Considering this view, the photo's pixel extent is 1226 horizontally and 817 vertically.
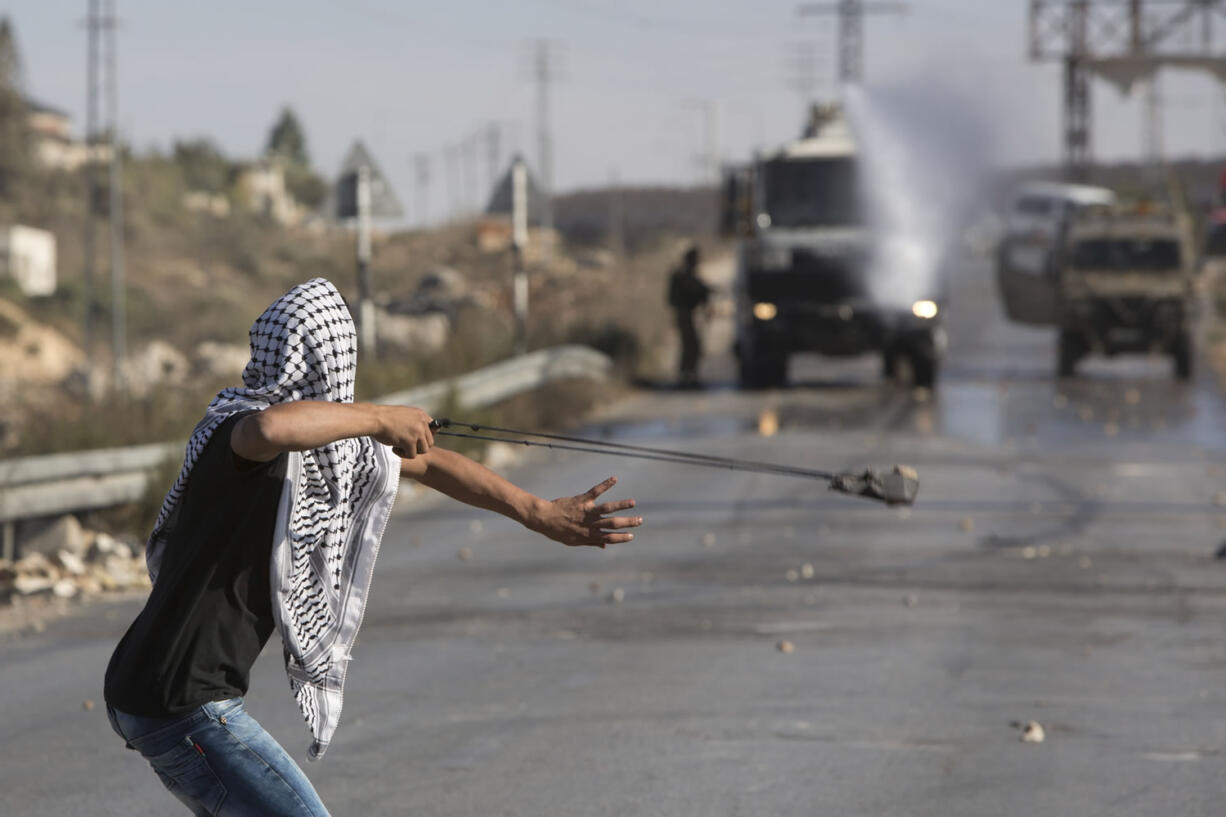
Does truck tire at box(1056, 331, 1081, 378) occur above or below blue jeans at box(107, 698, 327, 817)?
below

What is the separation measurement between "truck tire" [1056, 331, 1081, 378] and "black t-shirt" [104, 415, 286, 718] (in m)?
26.4

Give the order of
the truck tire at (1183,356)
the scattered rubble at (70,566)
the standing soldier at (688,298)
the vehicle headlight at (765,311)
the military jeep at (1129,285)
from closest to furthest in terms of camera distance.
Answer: the scattered rubble at (70,566) → the vehicle headlight at (765,311) → the standing soldier at (688,298) → the military jeep at (1129,285) → the truck tire at (1183,356)

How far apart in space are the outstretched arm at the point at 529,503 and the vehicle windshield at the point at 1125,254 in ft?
80.9

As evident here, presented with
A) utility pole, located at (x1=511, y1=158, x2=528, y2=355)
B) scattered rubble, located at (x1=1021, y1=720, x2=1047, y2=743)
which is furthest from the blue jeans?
utility pole, located at (x1=511, y1=158, x2=528, y2=355)

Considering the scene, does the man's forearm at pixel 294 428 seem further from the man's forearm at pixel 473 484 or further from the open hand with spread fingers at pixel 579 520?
the open hand with spread fingers at pixel 579 520

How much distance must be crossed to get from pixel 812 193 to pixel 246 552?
21635mm

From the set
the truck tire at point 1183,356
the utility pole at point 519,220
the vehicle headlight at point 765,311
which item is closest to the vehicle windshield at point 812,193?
the vehicle headlight at point 765,311

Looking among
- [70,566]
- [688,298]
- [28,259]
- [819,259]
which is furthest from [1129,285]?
[28,259]

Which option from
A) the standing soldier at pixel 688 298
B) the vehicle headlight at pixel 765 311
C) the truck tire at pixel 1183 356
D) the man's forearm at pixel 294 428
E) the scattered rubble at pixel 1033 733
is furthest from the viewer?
the truck tire at pixel 1183 356

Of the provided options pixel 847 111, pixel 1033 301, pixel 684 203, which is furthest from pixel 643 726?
pixel 684 203

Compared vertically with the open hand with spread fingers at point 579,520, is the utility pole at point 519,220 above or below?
above

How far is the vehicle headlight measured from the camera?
25.3 meters

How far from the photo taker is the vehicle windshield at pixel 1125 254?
1094 inches

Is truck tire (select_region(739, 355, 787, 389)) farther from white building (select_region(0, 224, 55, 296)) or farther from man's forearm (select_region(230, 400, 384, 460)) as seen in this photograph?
white building (select_region(0, 224, 55, 296))
